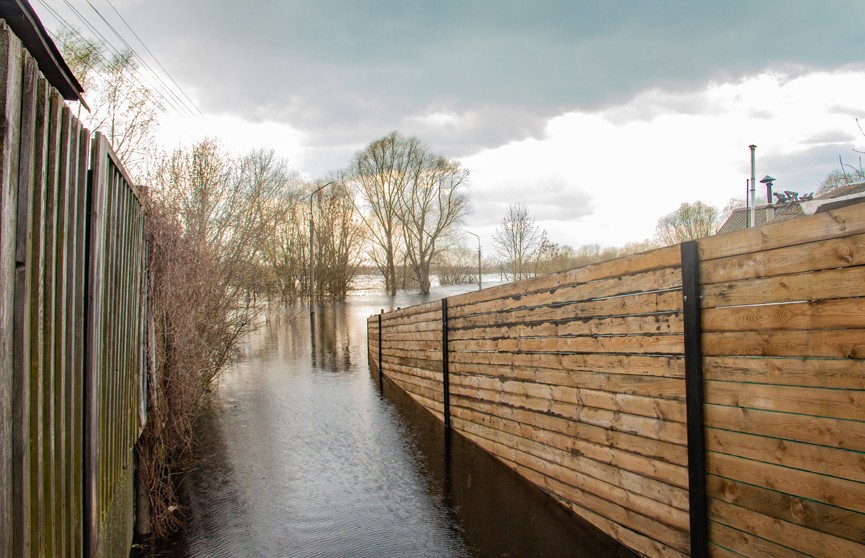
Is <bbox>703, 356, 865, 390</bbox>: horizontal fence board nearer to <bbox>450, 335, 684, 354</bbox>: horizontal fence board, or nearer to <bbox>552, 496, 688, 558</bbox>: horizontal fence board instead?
<bbox>450, 335, 684, 354</bbox>: horizontal fence board

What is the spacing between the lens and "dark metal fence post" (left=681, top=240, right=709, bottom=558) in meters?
3.28

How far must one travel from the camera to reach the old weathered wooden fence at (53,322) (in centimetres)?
157

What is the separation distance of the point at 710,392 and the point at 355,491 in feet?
11.3

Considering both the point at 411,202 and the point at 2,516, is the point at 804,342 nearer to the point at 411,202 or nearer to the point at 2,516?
the point at 2,516

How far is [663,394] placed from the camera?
368 cm

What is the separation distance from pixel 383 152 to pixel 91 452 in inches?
1525

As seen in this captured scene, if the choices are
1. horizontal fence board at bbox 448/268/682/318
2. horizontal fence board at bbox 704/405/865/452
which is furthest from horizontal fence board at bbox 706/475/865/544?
horizontal fence board at bbox 448/268/682/318

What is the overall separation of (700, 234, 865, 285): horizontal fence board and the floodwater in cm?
215

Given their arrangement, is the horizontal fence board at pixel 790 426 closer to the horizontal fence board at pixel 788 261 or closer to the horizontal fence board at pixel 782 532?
the horizontal fence board at pixel 782 532

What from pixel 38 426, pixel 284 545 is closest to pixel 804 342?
pixel 38 426

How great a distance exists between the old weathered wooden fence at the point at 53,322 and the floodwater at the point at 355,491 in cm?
170

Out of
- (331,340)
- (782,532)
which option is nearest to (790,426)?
(782,532)

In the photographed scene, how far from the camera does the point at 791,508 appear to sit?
2809mm

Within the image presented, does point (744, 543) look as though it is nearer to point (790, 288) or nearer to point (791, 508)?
point (791, 508)
